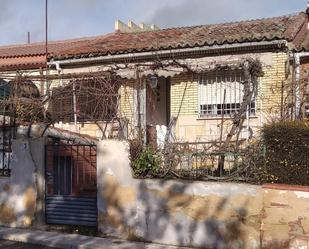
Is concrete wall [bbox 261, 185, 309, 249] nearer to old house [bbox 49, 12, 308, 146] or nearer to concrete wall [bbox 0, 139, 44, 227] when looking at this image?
old house [bbox 49, 12, 308, 146]

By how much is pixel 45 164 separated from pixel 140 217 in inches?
88.1

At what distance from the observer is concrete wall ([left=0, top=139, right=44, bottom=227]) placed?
980 cm

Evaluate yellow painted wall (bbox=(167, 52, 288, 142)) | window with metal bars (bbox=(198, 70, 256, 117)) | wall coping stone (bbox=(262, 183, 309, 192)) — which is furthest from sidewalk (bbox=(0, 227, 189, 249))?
window with metal bars (bbox=(198, 70, 256, 117))

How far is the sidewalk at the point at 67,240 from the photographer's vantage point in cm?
834

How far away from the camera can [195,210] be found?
8.30 meters

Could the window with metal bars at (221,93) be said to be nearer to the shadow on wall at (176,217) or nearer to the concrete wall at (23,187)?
the shadow on wall at (176,217)

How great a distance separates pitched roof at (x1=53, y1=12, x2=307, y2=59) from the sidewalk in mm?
5964

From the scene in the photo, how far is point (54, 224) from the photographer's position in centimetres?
977

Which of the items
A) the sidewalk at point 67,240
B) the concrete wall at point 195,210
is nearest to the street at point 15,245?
the sidewalk at point 67,240

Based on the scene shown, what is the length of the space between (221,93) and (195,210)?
5726 millimetres

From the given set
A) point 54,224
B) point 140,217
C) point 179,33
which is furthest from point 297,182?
point 179,33

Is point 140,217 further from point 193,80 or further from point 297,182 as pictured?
point 193,80

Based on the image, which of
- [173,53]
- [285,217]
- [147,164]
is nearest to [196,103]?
[173,53]

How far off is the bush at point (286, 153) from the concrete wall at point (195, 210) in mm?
254
